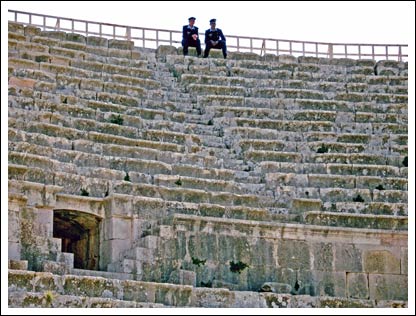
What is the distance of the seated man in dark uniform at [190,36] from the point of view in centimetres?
2475

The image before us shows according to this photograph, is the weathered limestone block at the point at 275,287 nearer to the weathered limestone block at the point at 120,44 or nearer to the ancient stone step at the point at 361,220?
the ancient stone step at the point at 361,220

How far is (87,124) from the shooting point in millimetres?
20219

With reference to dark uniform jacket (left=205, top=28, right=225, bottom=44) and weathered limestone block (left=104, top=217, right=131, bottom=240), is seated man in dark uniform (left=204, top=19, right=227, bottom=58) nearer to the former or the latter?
dark uniform jacket (left=205, top=28, right=225, bottom=44)

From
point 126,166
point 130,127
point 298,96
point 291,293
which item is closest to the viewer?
point 291,293

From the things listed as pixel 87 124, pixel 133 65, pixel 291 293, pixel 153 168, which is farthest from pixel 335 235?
pixel 133 65

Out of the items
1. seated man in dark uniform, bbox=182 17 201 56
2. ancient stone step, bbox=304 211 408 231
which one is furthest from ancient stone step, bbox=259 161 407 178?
seated man in dark uniform, bbox=182 17 201 56

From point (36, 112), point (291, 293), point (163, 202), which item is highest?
point (36, 112)

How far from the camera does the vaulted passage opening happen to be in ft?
60.0

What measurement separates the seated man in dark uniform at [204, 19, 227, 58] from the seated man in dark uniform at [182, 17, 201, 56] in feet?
0.61

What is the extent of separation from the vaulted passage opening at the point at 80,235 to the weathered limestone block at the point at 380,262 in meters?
3.69

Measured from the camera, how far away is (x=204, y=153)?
67.7ft

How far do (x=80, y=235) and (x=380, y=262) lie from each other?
414 centimetres

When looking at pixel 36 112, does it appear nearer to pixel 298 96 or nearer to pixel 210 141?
pixel 210 141

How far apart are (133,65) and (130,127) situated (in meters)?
3.42
